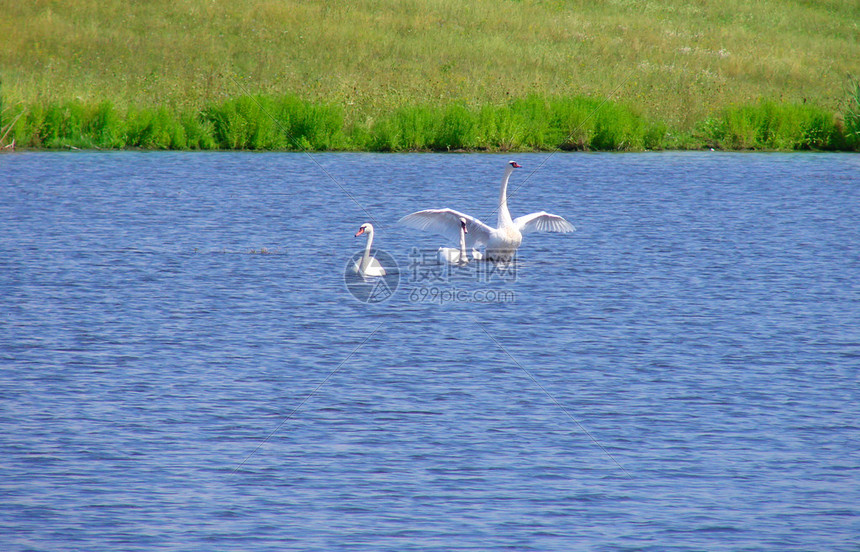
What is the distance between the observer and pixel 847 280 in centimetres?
1306

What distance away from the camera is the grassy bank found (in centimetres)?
2561

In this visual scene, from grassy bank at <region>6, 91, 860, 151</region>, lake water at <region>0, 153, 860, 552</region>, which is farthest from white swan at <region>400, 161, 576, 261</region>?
grassy bank at <region>6, 91, 860, 151</region>

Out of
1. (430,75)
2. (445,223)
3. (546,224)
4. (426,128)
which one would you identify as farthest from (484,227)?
(430,75)

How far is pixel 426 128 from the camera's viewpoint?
88.1ft

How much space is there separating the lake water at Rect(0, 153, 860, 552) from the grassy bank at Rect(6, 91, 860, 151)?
27.0 feet

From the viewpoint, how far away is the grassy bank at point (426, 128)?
25609 millimetres

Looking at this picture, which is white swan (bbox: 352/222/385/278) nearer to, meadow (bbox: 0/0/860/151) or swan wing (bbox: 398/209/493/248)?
swan wing (bbox: 398/209/493/248)

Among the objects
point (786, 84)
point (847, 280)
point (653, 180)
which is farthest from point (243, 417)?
point (786, 84)

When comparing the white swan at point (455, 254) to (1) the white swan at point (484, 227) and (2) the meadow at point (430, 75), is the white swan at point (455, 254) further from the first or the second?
(2) the meadow at point (430, 75)

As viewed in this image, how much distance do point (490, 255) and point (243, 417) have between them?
22.6 ft

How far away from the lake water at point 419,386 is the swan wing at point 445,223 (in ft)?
1.94

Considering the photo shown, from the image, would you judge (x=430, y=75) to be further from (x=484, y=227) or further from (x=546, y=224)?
(x=484, y=227)

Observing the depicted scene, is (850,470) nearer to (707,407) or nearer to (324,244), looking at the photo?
(707,407)

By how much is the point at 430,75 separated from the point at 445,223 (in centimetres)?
2292
